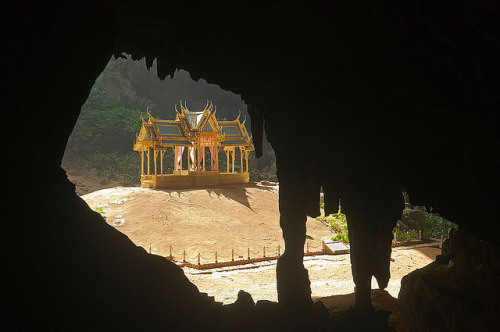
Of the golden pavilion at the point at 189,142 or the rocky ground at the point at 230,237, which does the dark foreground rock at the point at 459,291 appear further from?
the golden pavilion at the point at 189,142

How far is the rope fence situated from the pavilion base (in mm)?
8058

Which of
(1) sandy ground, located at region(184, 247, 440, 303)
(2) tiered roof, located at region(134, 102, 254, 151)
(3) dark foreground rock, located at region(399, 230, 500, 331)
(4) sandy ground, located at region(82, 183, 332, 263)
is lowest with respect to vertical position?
(1) sandy ground, located at region(184, 247, 440, 303)

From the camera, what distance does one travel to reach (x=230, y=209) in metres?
17.0

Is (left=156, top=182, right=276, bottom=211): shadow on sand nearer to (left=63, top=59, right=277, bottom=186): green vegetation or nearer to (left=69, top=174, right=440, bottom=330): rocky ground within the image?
(left=69, top=174, right=440, bottom=330): rocky ground

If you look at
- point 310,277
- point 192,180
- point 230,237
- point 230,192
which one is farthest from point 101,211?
point 310,277

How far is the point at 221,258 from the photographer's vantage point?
11.7 metres

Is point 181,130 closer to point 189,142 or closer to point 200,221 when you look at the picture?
point 189,142

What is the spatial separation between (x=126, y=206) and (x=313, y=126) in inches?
545

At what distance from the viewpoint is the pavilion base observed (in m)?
19.7

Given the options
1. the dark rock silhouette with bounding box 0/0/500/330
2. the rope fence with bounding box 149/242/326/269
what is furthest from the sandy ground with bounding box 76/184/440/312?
the dark rock silhouette with bounding box 0/0/500/330

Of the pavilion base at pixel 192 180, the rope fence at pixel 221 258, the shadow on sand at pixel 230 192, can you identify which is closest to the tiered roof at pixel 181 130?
Answer: the pavilion base at pixel 192 180

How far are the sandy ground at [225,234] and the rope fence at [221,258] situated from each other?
0.11m

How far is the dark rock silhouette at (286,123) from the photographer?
9.53 ft

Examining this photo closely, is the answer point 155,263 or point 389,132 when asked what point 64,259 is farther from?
point 389,132
